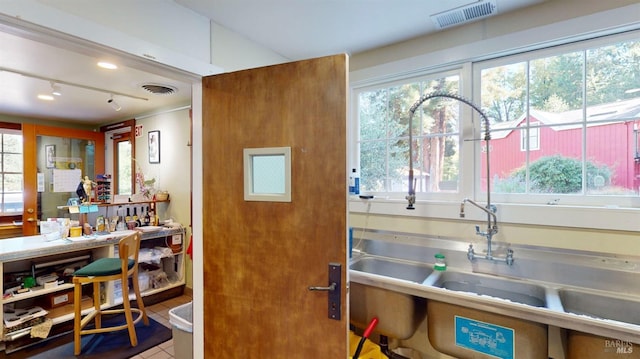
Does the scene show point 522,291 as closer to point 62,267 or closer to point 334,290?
point 334,290

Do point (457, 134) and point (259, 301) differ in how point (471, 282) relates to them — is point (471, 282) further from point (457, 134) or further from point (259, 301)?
point (259, 301)

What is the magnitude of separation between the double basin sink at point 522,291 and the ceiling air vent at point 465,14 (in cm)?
147

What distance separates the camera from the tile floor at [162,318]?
7.61ft

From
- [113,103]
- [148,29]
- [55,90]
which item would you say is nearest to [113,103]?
[113,103]

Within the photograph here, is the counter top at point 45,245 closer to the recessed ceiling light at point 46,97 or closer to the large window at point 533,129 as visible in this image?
the recessed ceiling light at point 46,97

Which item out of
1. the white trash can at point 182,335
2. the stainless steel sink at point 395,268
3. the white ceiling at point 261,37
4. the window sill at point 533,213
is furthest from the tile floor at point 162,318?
the white ceiling at point 261,37

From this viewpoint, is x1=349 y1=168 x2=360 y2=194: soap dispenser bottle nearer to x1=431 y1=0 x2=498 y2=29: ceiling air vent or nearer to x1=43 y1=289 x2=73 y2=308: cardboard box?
x1=431 y1=0 x2=498 y2=29: ceiling air vent

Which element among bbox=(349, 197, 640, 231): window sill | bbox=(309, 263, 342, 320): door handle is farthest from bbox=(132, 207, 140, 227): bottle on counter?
bbox=(309, 263, 342, 320): door handle

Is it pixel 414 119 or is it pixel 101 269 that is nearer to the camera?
pixel 414 119

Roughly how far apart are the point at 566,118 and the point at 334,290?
1.54m

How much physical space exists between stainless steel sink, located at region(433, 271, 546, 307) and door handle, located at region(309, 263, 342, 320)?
657mm

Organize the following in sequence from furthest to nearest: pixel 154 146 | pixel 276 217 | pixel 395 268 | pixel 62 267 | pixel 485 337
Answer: pixel 154 146, pixel 62 267, pixel 395 268, pixel 276 217, pixel 485 337

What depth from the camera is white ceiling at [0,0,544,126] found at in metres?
1.57

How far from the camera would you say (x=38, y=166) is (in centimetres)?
402
